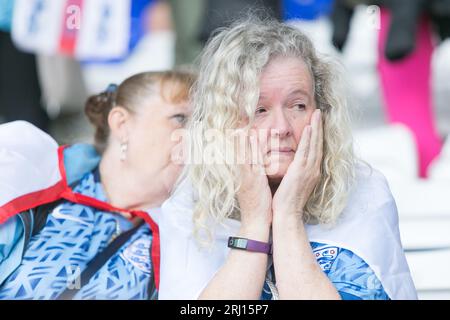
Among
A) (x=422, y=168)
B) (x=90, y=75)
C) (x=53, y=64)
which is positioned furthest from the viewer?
(x=90, y=75)

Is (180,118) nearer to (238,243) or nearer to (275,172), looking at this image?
(275,172)

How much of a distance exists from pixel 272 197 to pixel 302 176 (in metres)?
0.12

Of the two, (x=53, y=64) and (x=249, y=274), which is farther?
(x=53, y=64)

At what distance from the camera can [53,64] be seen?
4867 mm

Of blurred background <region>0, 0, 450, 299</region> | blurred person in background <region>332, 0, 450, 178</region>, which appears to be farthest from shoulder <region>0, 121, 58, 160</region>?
blurred person in background <region>332, 0, 450, 178</region>

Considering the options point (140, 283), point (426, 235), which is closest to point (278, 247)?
point (140, 283)

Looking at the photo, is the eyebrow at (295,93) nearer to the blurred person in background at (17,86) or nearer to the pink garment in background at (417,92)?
the pink garment in background at (417,92)

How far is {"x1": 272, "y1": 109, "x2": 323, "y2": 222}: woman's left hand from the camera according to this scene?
2.04 metres

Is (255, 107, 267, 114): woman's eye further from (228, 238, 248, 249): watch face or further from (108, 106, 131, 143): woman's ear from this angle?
(108, 106, 131, 143): woman's ear

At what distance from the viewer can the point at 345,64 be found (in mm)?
2807

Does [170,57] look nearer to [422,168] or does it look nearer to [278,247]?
[422,168]

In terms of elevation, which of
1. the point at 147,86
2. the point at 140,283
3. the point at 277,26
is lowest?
the point at 140,283

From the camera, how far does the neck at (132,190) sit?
253cm

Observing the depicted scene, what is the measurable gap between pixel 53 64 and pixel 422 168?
2.35m
